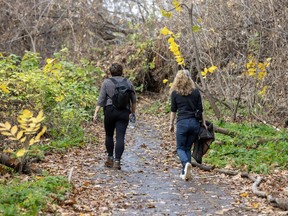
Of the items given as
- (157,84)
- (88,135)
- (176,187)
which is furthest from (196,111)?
(157,84)

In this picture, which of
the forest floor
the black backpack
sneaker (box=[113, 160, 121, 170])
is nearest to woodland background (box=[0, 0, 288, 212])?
the forest floor

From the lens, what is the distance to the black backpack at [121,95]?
928cm

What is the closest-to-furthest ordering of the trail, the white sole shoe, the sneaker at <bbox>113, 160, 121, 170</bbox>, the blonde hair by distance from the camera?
1. the trail
2. the white sole shoe
3. the blonde hair
4. the sneaker at <bbox>113, 160, 121, 170</bbox>

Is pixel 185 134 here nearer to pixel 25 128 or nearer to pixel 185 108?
pixel 185 108

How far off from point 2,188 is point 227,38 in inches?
404

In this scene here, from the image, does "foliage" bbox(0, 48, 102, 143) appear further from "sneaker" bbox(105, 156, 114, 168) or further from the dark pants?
the dark pants

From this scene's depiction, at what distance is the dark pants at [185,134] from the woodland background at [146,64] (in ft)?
4.14

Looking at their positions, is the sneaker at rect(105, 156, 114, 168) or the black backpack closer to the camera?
the black backpack

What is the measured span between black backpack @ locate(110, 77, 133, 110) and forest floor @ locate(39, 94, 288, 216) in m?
1.24

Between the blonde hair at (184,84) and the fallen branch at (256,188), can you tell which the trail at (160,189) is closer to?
the fallen branch at (256,188)

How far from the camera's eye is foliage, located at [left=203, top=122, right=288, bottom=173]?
9.62 metres

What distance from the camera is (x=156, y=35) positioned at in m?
21.1

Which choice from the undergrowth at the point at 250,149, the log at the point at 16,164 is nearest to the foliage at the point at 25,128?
the log at the point at 16,164

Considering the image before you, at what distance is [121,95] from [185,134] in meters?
1.36
